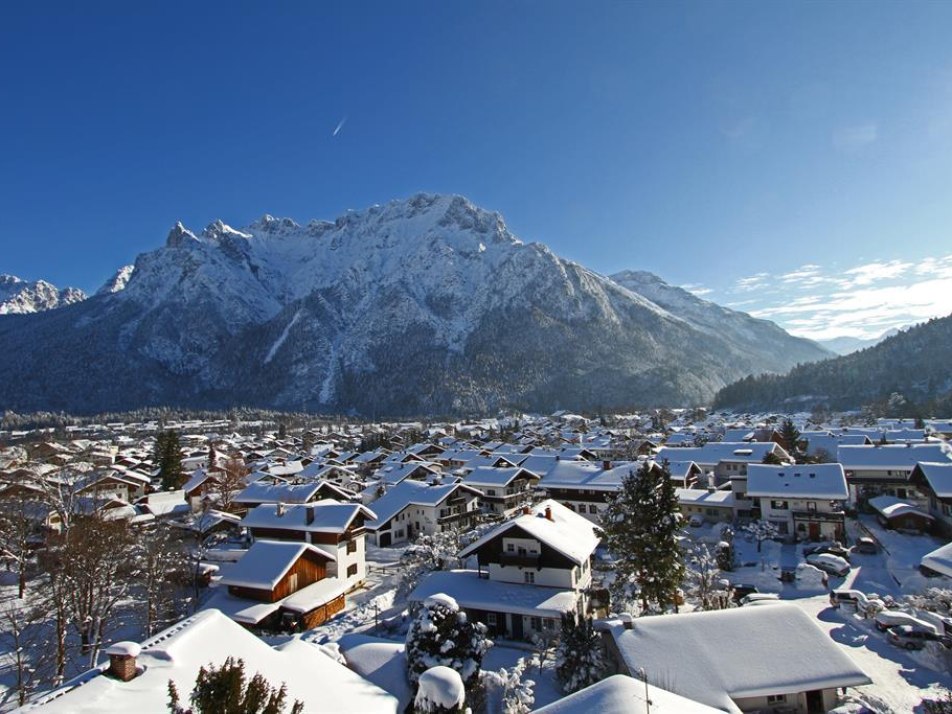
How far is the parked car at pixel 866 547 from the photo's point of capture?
3662 cm

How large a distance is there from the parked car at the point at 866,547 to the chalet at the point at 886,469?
43.2 ft

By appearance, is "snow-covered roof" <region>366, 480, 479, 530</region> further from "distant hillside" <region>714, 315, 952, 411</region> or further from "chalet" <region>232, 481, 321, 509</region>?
"distant hillside" <region>714, 315, 952, 411</region>

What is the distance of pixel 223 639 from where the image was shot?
1448cm

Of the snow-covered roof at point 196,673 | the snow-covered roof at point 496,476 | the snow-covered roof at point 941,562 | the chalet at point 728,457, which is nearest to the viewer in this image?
the snow-covered roof at point 196,673

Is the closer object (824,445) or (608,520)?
(608,520)

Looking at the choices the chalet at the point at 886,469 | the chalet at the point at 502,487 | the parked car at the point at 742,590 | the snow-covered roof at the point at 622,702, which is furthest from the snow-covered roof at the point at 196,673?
the chalet at the point at 886,469

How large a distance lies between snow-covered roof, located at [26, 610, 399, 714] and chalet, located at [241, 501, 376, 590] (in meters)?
16.5

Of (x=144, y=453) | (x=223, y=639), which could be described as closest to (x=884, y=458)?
(x=223, y=639)

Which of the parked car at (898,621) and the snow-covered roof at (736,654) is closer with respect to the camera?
the snow-covered roof at (736,654)

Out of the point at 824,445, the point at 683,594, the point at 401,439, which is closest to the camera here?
the point at 683,594

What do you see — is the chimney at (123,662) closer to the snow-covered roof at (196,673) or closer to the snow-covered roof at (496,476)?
the snow-covered roof at (196,673)

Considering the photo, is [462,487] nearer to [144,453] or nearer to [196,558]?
[196,558]

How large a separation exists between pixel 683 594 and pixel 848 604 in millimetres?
7592

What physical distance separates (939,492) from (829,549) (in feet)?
33.9
